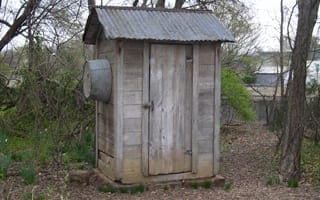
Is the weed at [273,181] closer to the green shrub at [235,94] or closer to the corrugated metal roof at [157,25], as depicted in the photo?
the corrugated metal roof at [157,25]

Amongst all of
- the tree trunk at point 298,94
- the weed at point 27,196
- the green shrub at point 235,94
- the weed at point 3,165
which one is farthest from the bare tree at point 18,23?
the tree trunk at point 298,94

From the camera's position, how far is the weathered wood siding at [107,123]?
248 inches

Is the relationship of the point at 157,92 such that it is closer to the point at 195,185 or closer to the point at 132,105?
the point at 132,105

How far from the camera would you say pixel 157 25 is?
20.9 ft

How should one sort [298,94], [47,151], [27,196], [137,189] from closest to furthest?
1. [27,196]
2. [137,189]
3. [298,94]
4. [47,151]

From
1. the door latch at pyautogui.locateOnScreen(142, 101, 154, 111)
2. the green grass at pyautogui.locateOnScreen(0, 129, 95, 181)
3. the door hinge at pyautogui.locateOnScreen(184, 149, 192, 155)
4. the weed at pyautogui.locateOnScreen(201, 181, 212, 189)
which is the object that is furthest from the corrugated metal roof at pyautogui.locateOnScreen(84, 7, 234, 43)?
the weed at pyautogui.locateOnScreen(201, 181, 212, 189)

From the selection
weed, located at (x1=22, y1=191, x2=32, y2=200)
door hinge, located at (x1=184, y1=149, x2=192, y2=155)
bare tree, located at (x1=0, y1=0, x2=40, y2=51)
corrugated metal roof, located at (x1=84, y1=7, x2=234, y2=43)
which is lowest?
A: weed, located at (x1=22, y1=191, x2=32, y2=200)

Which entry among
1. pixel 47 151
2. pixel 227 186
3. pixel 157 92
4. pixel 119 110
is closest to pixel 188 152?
pixel 227 186

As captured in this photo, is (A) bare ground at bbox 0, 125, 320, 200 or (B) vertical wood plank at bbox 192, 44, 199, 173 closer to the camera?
(A) bare ground at bbox 0, 125, 320, 200

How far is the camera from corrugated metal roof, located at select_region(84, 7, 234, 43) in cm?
608

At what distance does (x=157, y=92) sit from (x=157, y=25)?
897mm

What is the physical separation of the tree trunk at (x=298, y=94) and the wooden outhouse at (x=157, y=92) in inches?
41.4

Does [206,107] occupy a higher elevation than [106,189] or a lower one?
higher

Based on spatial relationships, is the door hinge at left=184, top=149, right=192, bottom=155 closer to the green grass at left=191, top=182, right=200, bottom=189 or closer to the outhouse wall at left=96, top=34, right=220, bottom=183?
the outhouse wall at left=96, top=34, right=220, bottom=183
